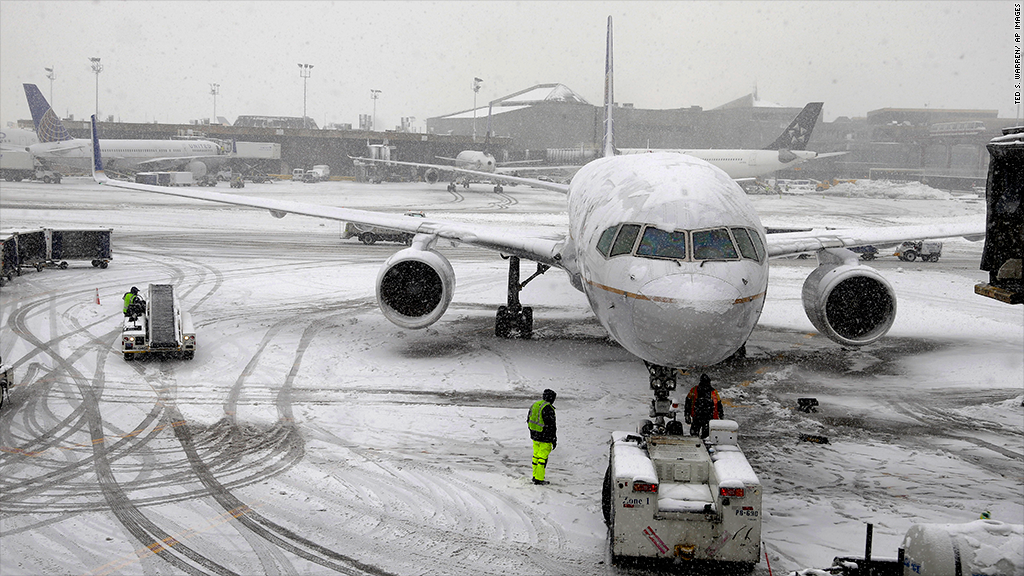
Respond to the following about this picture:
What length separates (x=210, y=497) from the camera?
12406 millimetres

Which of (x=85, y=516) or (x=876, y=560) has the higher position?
(x=876, y=560)

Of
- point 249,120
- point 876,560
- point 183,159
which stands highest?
point 249,120

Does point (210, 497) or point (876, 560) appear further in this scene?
point (210, 497)

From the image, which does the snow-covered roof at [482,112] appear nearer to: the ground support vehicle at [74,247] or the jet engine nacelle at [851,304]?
the ground support vehicle at [74,247]

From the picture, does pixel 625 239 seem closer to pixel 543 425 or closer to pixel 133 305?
pixel 543 425

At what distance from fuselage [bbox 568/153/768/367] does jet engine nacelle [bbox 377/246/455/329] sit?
19.4ft

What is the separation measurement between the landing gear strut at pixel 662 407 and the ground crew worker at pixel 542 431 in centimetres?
141

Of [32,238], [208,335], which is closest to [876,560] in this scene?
[208,335]

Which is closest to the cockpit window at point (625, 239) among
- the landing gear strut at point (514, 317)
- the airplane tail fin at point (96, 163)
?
the landing gear strut at point (514, 317)

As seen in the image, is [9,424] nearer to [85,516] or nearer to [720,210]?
[85,516]

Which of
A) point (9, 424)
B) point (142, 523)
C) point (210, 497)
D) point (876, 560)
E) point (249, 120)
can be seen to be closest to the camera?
point (876, 560)

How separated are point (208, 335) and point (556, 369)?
10176 millimetres

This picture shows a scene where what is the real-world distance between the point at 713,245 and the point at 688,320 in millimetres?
1693

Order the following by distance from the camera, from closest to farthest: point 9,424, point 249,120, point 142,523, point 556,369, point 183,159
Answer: point 142,523
point 9,424
point 556,369
point 183,159
point 249,120
